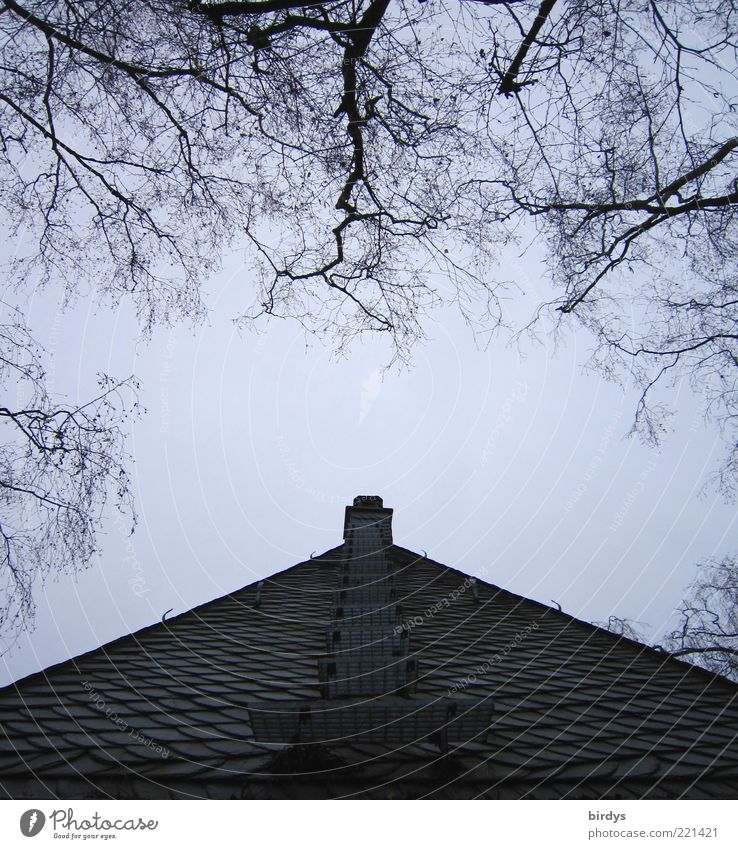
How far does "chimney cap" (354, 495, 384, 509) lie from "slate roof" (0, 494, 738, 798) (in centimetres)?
608

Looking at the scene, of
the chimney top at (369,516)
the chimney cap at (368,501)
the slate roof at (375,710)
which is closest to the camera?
the slate roof at (375,710)

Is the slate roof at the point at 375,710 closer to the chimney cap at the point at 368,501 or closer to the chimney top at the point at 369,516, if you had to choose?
the chimney top at the point at 369,516

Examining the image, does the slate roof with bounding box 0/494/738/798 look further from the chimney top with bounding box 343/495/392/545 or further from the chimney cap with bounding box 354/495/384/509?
the chimney cap with bounding box 354/495/384/509

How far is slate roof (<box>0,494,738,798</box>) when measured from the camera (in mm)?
5093

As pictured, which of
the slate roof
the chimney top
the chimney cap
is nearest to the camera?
the slate roof

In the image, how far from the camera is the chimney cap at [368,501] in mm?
19297

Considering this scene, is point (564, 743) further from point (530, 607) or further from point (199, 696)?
point (530, 607)

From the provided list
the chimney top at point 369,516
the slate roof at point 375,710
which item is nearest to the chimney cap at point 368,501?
the chimney top at point 369,516

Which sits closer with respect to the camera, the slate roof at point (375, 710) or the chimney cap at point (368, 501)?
the slate roof at point (375, 710)

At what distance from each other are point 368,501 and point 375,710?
14118 mm

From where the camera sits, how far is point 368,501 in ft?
64.3

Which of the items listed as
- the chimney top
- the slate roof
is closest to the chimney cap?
the chimney top

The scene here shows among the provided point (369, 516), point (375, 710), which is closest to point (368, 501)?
point (369, 516)

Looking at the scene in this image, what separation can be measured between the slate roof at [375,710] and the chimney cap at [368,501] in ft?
19.9
